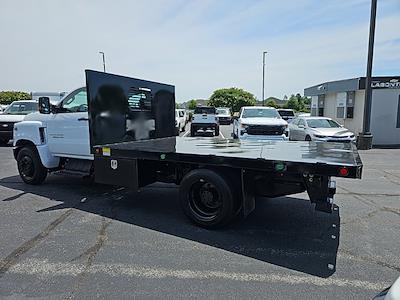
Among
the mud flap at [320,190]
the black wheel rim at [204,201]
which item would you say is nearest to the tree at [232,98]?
the black wheel rim at [204,201]

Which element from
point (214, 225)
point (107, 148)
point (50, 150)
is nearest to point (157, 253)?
point (214, 225)

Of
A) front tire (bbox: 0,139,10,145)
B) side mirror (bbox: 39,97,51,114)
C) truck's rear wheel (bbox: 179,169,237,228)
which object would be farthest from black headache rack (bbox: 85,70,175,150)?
front tire (bbox: 0,139,10,145)

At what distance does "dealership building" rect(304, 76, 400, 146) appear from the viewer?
1694cm

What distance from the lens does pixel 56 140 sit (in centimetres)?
693

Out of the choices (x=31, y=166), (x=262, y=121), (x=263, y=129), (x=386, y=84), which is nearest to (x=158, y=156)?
(x=31, y=166)

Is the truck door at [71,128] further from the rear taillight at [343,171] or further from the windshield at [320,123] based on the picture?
the windshield at [320,123]

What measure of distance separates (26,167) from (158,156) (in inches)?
157

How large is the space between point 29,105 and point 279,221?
1526 centimetres

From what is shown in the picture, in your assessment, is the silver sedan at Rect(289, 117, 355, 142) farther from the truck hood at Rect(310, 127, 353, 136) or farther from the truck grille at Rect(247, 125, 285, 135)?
the truck grille at Rect(247, 125, 285, 135)

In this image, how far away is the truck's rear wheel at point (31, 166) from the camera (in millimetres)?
7086

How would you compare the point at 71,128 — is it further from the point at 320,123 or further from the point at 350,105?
the point at 350,105

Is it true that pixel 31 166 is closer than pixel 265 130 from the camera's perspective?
Yes

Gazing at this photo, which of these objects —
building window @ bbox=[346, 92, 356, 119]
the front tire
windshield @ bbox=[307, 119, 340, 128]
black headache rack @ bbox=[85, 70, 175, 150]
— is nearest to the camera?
black headache rack @ bbox=[85, 70, 175, 150]

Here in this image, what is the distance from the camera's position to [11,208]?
18.5ft
